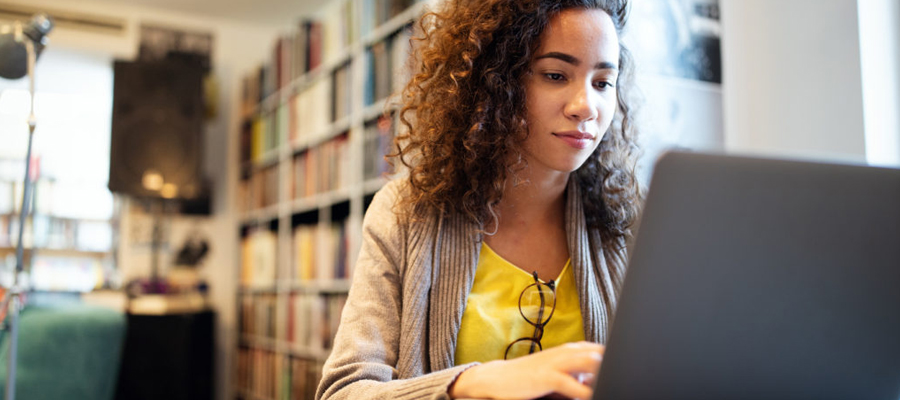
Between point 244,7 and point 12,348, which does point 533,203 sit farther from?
point 244,7

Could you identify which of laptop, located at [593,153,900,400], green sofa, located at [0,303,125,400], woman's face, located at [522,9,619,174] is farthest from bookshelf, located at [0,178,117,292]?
laptop, located at [593,153,900,400]

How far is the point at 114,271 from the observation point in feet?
13.6

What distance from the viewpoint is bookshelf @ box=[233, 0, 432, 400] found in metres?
2.70

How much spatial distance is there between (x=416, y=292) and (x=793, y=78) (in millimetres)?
1148

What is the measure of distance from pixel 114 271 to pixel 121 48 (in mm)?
1322

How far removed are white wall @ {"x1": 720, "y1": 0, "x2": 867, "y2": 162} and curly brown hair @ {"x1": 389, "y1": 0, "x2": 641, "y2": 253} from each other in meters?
0.50

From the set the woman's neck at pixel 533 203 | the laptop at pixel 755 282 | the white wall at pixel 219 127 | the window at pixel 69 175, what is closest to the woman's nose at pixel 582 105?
the woman's neck at pixel 533 203

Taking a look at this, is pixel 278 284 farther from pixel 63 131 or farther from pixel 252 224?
pixel 63 131

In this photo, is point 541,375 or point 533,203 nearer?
point 541,375

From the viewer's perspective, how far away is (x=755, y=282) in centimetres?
54

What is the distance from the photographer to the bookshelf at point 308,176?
8.84ft

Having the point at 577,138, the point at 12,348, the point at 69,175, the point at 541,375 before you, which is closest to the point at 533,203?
the point at 577,138

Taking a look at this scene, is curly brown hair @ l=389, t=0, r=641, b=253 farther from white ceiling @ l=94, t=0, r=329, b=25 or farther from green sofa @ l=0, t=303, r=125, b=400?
white ceiling @ l=94, t=0, r=329, b=25

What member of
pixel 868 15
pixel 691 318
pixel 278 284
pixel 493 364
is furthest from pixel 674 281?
pixel 278 284
